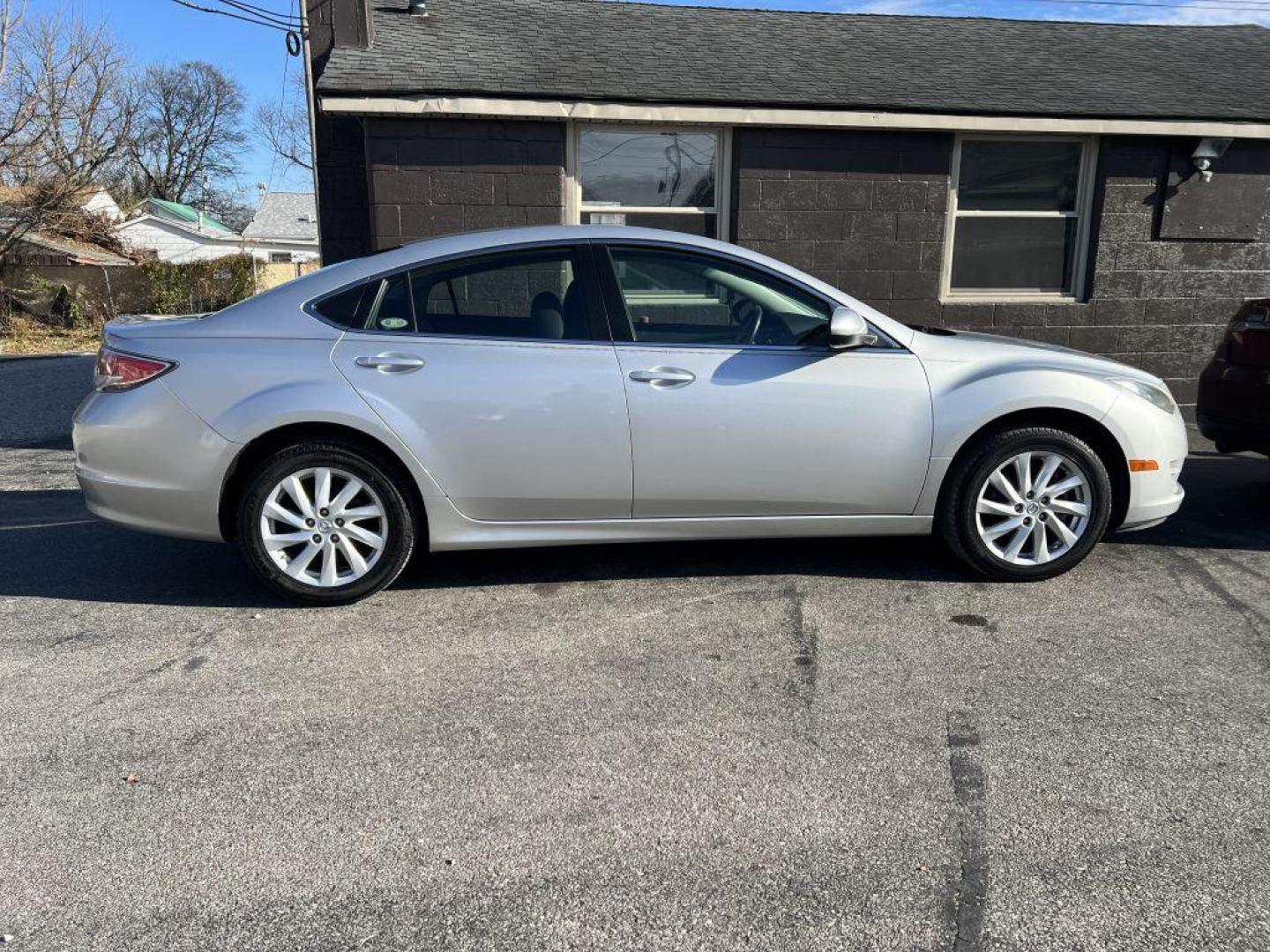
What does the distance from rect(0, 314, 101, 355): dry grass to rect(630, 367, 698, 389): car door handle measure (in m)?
15.3

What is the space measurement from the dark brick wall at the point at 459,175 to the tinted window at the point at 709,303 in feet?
13.1

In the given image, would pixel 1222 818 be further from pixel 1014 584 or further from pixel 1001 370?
pixel 1001 370

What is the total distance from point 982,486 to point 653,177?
5.07 meters

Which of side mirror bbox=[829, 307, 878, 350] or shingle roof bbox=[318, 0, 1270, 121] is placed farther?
shingle roof bbox=[318, 0, 1270, 121]

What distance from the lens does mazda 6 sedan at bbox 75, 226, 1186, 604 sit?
4211mm

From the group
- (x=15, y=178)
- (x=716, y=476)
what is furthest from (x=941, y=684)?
(x=15, y=178)

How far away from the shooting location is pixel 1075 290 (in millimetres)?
9164

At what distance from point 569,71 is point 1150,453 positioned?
5.77 metres

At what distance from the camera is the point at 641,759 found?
122 inches

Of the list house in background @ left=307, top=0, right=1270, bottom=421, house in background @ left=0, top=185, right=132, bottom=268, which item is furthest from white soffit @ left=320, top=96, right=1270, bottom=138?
house in background @ left=0, top=185, right=132, bottom=268

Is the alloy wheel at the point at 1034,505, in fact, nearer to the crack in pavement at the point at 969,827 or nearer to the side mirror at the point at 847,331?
the side mirror at the point at 847,331

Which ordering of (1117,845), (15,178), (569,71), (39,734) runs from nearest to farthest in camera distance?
(1117,845)
(39,734)
(569,71)
(15,178)

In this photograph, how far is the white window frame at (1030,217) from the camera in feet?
28.7

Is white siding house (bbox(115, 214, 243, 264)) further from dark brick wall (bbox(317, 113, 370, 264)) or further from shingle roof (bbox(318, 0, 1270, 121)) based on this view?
shingle roof (bbox(318, 0, 1270, 121))
